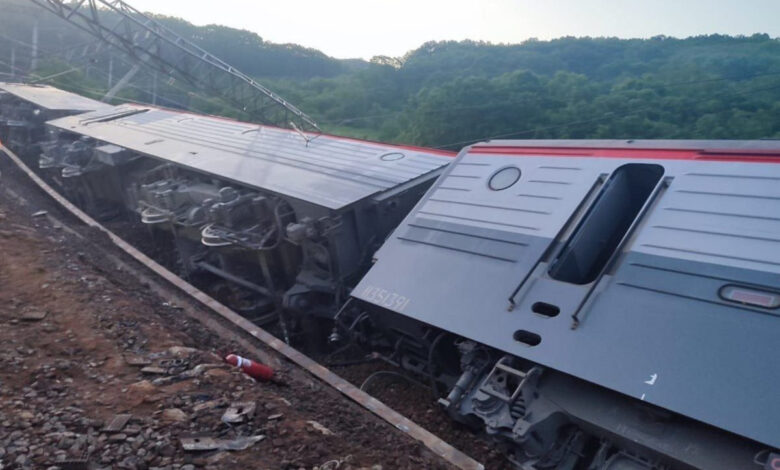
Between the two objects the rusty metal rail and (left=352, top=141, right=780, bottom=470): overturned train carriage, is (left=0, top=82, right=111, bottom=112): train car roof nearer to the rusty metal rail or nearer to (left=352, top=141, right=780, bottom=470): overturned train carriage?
the rusty metal rail

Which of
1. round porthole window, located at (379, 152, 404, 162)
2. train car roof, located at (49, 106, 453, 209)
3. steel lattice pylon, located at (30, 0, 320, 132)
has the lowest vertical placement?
train car roof, located at (49, 106, 453, 209)

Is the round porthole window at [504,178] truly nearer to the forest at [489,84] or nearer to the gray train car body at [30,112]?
the gray train car body at [30,112]

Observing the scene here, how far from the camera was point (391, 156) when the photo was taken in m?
7.54

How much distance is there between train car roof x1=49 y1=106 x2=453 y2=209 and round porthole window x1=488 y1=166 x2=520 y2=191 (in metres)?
1.49

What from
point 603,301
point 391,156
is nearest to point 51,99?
point 391,156

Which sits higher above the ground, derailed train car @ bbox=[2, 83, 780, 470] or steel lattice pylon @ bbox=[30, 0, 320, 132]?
steel lattice pylon @ bbox=[30, 0, 320, 132]

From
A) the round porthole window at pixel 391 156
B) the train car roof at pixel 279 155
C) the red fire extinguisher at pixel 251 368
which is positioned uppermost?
the round porthole window at pixel 391 156

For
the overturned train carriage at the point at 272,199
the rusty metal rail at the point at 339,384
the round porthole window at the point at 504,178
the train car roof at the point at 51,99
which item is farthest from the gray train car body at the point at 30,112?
the round porthole window at the point at 504,178

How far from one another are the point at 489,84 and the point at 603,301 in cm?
2239

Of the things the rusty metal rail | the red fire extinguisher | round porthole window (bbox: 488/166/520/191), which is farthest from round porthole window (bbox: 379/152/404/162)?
the red fire extinguisher

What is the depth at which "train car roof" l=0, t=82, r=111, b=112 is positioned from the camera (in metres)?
14.2

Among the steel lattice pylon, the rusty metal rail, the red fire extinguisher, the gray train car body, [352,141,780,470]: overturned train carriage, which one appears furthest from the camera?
the steel lattice pylon

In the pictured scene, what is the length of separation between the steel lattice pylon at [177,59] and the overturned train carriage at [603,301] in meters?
12.5

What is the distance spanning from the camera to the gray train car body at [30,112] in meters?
14.1
